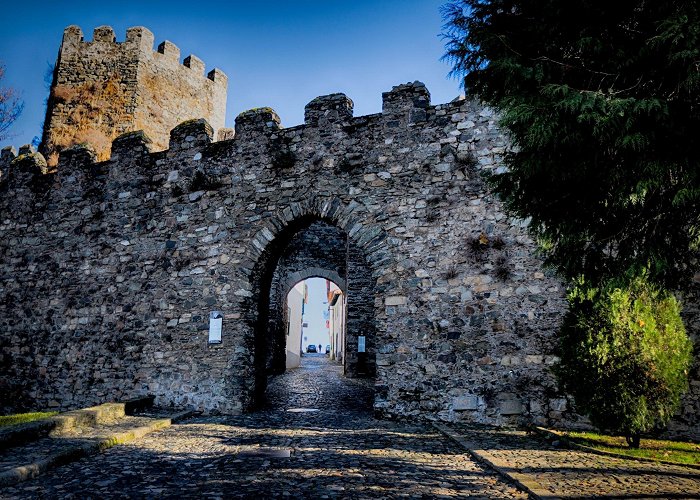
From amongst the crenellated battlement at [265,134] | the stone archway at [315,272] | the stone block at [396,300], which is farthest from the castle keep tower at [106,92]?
the stone block at [396,300]

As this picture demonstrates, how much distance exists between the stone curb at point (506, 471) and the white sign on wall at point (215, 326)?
4208 millimetres

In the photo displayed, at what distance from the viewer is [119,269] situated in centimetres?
863

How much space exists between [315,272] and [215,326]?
8.65 m

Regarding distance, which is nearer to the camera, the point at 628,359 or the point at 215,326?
the point at 628,359

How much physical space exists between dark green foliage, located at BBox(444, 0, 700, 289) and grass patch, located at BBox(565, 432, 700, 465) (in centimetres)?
201

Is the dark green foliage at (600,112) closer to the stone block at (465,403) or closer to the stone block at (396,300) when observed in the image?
the stone block at (465,403)

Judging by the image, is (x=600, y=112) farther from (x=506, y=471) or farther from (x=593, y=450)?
(x=593, y=450)

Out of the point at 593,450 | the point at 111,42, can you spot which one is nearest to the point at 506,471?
the point at 593,450

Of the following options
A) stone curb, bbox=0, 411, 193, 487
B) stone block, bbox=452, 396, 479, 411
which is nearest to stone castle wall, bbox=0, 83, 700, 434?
stone block, bbox=452, 396, 479, 411

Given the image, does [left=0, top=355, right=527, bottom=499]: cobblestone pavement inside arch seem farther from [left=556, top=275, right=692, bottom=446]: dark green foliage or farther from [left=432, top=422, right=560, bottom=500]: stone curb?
[left=556, top=275, right=692, bottom=446]: dark green foliage

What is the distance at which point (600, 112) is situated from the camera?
8.82 feet

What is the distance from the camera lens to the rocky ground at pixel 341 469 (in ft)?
10.6

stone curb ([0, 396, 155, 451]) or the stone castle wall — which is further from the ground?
the stone castle wall

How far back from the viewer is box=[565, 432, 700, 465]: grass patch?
4.35 meters
